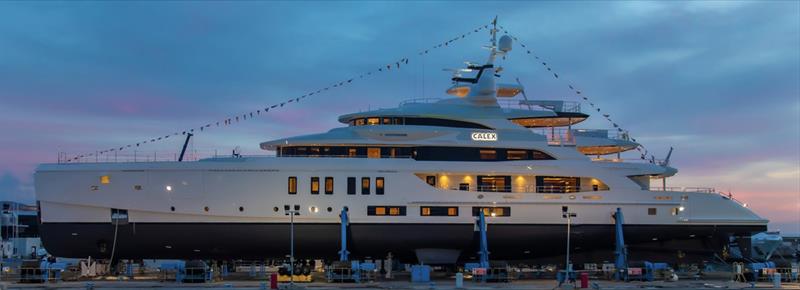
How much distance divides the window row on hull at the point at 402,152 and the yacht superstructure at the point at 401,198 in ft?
0.21

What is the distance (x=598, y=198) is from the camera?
3697cm

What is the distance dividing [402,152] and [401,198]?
2561 mm

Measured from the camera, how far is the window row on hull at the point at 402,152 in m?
37.0

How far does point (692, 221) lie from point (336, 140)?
1698 cm

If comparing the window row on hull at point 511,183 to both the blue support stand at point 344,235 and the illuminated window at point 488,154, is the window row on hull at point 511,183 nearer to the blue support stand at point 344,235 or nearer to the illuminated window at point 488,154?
the illuminated window at point 488,154

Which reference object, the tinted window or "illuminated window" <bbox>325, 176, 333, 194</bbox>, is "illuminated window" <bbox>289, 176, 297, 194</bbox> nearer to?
"illuminated window" <bbox>325, 176, 333, 194</bbox>

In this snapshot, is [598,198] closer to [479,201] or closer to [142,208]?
[479,201]

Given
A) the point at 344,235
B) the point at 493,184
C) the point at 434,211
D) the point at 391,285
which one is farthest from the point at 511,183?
the point at 391,285

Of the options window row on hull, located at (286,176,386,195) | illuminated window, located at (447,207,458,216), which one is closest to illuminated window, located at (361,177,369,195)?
window row on hull, located at (286,176,386,195)

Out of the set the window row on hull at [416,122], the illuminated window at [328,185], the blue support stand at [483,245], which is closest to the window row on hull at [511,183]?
the blue support stand at [483,245]

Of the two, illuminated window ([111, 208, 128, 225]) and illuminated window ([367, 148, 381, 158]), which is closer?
illuminated window ([111, 208, 128, 225])

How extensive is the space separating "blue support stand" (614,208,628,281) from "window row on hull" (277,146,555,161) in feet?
13.6

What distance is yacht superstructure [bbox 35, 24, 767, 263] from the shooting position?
114ft

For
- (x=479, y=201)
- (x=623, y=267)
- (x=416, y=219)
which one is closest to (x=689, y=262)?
(x=623, y=267)
